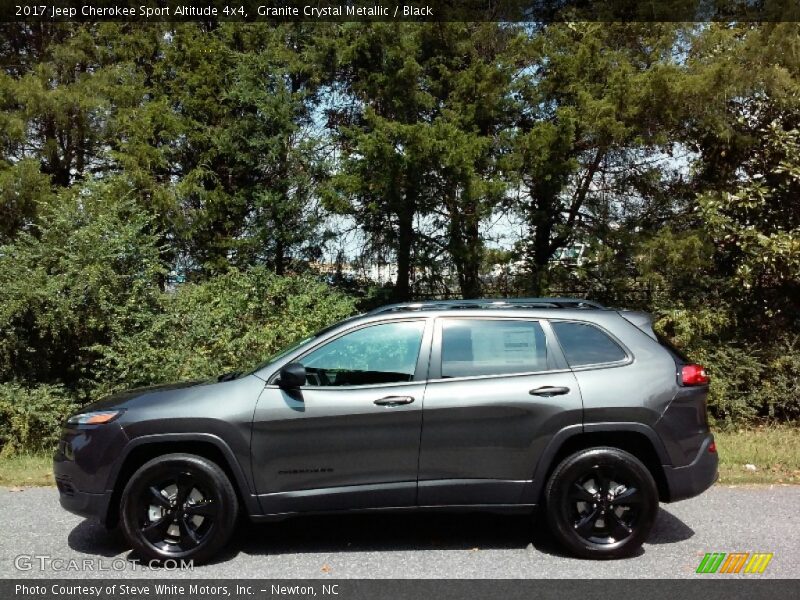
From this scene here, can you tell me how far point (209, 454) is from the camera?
5027 mm

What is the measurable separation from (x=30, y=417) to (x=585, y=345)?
276 inches

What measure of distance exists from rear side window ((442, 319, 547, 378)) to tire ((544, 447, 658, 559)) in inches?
28.5

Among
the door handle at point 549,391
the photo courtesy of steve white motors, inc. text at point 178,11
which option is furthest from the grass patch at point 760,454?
the photo courtesy of steve white motors, inc. text at point 178,11

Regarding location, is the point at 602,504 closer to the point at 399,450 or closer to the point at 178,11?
the point at 399,450

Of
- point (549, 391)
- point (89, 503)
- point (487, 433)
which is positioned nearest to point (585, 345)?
point (549, 391)

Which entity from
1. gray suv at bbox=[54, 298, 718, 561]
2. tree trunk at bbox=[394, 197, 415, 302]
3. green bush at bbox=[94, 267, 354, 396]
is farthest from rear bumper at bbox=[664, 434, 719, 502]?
tree trunk at bbox=[394, 197, 415, 302]

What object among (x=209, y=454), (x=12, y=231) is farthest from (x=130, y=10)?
(x=209, y=454)

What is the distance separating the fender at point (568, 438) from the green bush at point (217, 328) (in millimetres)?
4738

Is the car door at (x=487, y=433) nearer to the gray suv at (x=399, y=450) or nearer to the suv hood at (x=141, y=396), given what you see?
the gray suv at (x=399, y=450)

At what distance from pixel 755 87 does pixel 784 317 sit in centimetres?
341

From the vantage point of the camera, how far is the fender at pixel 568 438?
16.2 ft

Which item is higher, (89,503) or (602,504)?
(89,503)

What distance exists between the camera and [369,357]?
5.18 metres

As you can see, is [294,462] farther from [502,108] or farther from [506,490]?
[502,108]
